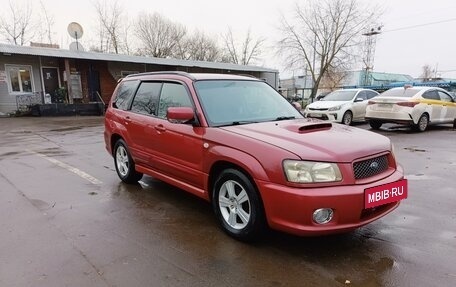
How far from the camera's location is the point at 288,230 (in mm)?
3066

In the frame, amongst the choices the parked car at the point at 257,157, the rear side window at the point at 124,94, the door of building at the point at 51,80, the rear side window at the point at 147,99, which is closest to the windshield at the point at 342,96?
the parked car at the point at 257,157

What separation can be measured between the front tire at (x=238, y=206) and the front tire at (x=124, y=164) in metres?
2.13

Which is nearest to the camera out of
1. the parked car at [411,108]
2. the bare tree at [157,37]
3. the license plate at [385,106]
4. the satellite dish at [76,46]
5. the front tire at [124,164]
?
the front tire at [124,164]

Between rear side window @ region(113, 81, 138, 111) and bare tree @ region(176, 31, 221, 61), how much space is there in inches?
1726

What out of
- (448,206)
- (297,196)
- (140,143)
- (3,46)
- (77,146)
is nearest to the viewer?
(297,196)

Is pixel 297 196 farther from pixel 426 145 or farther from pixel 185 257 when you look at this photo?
pixel 426 145

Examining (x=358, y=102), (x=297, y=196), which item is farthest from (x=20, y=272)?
(x=358, y=102)

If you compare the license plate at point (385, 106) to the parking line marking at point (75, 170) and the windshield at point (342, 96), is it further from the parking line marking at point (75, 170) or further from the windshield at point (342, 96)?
the parking line marking at point (75, 170)

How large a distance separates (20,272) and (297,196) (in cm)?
244

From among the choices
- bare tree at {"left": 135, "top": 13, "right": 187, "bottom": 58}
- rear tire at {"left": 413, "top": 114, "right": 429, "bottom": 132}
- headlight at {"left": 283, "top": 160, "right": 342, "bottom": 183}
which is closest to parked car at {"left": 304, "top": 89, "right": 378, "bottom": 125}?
rear tire at {"left": 413, "top": 114, "right": 429, "bottom": 132}

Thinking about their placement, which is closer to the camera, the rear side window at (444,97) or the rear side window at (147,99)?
the rear side window at (147,99)

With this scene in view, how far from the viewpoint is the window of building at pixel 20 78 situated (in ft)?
63.0

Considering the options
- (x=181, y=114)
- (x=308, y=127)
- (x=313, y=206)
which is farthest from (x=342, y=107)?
(x=313, y=206)

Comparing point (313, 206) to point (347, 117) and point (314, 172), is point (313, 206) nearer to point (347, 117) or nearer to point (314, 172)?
point (314, 172)
